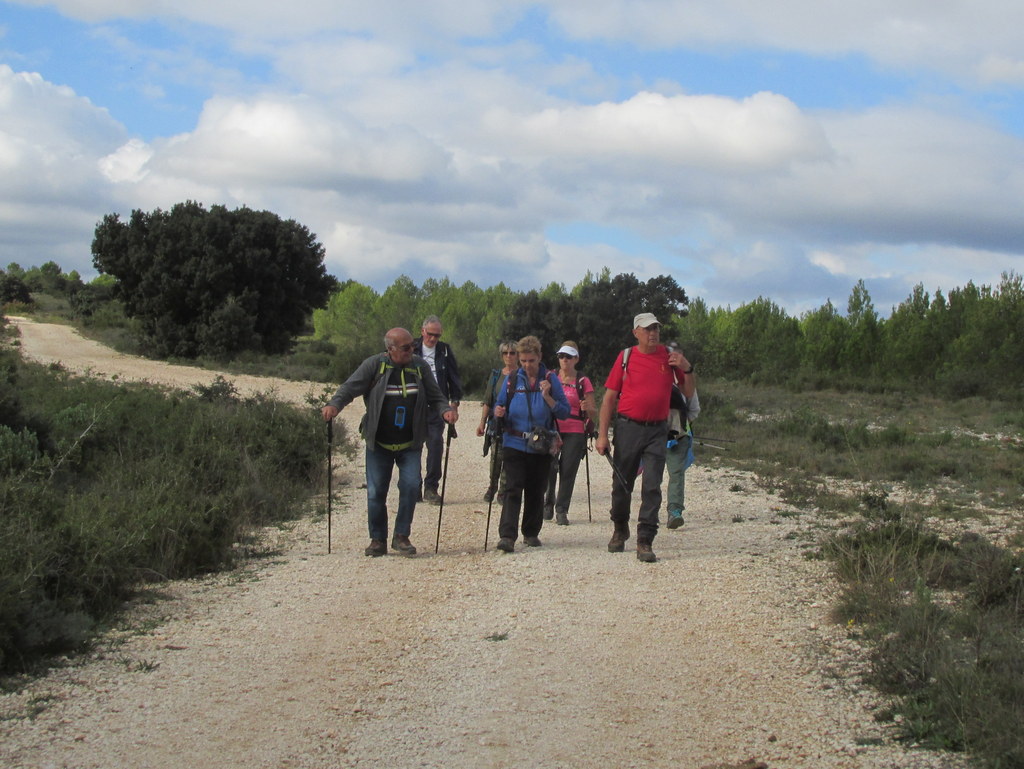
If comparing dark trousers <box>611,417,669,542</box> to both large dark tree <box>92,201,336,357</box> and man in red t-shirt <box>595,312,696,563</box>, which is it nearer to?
man in red t-shirt <box>595,312,696,563</box>

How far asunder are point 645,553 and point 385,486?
2.35 m

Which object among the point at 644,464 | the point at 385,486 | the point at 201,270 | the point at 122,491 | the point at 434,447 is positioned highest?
the point at 201,270

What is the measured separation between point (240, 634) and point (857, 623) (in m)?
3.94

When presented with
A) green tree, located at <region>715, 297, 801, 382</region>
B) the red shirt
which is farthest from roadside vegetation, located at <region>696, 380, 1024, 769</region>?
green tree, located at <region>715, 297, 801, 382</region>

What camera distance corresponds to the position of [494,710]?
519cm

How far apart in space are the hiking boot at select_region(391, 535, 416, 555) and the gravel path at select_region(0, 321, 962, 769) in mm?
135

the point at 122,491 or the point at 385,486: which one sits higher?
the point at 385,486

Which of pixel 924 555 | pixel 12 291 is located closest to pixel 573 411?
pixel 924 555

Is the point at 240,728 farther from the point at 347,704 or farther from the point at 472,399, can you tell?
the point at 472,399

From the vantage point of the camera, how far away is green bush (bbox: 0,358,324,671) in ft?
21.7

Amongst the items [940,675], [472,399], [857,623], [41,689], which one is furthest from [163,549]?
[472,399]

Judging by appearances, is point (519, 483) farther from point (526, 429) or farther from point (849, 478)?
point (849, 478)

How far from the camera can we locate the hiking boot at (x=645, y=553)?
8.75 meters

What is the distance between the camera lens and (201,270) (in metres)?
41.6
